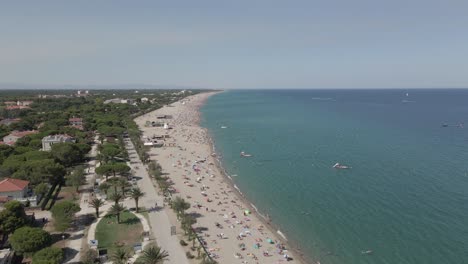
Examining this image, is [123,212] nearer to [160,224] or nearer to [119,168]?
[160,224]

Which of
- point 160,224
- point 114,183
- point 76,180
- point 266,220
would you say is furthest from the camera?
point 76,180

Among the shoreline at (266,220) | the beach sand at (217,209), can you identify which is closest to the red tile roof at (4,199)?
the beach sand at (217,209)

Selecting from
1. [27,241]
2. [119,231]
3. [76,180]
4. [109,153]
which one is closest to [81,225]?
[119,231]

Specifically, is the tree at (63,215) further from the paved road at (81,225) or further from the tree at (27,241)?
the tree at (27,241)

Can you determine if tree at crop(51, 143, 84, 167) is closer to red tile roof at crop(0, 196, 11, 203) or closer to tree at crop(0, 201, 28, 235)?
red tile roof at crop(0, 196, 11, 203)

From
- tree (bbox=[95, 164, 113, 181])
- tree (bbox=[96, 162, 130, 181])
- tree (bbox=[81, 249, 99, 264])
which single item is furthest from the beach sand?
tree (bbox=[81, 249, 99, 264])

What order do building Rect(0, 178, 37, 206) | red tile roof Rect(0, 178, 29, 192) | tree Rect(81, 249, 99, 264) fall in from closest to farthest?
tree Rect(81, 249, 99, 264) < building Rect(0, 178, 37, 206) < red tile roof Rect(0, 178, 29, 192)
